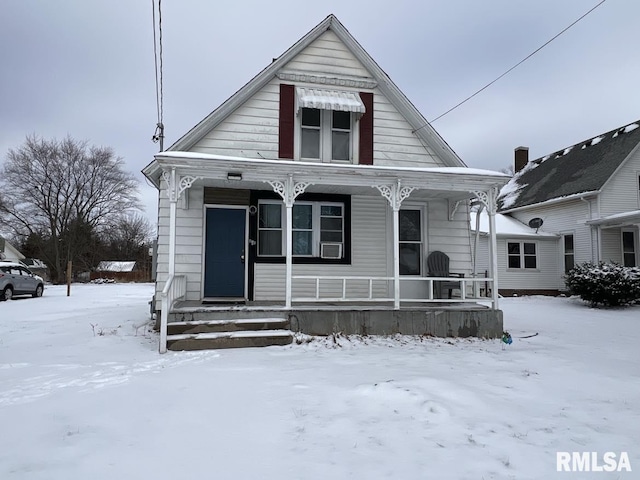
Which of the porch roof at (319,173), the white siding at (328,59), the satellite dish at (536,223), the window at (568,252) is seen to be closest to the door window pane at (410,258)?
the porch roof at (319,173)

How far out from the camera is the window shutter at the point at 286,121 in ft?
29.9

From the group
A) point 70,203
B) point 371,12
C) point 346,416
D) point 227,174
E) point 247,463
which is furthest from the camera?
point 70,203

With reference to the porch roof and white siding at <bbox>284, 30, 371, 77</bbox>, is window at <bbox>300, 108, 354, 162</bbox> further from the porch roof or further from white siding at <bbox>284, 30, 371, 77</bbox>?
the porch roof

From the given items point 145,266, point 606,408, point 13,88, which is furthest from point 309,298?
point 145,266

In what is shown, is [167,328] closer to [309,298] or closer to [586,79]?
[309,298]

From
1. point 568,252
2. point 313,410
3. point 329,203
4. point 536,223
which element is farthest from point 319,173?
point 536,223

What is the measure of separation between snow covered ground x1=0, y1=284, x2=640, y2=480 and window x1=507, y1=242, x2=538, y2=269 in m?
10.5

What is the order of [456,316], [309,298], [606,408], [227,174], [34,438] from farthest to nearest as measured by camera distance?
1. [309,298]
2. [456,316]
3. [227,174]
4. [606,408]
5. [34,438]

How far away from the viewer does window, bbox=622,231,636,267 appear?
16.0 m

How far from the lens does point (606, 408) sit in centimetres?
412

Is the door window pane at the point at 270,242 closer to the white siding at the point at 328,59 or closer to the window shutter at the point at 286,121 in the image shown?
the window shutter at the point at 286,121

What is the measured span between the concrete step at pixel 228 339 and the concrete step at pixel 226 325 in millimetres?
82

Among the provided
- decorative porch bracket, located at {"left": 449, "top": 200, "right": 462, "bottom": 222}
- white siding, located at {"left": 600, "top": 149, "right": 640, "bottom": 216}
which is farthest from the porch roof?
white siding, located at {"left": 600, "top": 149, "right": 640, "bottom": 216}

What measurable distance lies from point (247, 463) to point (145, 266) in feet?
122
